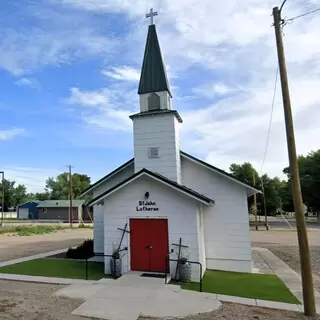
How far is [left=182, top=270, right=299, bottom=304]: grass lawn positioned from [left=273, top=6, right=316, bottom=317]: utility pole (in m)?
1.49

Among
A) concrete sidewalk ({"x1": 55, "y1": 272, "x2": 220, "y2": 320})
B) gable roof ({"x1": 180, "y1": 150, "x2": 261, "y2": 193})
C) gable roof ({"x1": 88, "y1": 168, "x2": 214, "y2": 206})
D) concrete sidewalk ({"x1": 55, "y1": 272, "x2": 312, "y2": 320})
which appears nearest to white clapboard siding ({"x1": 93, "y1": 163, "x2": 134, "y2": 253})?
gable roof ({"x1": 180, "y1": 150, "x2": 261, "y2": 193})

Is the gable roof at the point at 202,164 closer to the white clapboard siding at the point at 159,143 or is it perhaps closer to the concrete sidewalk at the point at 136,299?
the white clapboard siding at the point at 159,143

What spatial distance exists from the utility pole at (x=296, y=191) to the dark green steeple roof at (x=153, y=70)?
681cm

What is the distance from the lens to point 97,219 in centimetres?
1634

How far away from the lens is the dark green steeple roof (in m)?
14.6

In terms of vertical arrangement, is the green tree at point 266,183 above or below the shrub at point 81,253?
above

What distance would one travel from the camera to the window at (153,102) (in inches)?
566

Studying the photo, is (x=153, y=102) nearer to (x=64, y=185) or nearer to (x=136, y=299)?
(x=136, y=299)

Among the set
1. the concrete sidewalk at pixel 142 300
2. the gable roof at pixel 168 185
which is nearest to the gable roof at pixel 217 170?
the gable roof at pixel 168 185

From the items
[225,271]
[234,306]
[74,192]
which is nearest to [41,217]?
[74,192]

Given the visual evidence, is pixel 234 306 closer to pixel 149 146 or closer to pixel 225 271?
pixel 225 271

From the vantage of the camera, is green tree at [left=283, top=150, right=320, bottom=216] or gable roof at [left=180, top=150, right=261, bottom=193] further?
green tree at [left=283, top=150, right=320, bottom=216]

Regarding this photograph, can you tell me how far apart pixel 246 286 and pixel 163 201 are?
13.5ft

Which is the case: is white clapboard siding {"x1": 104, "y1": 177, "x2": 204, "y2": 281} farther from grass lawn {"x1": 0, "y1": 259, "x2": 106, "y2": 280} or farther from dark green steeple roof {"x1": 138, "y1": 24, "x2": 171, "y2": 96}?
dark green steeple roof {"x1": 138, "y1": 24, "x2": 171, "y2": 96}
